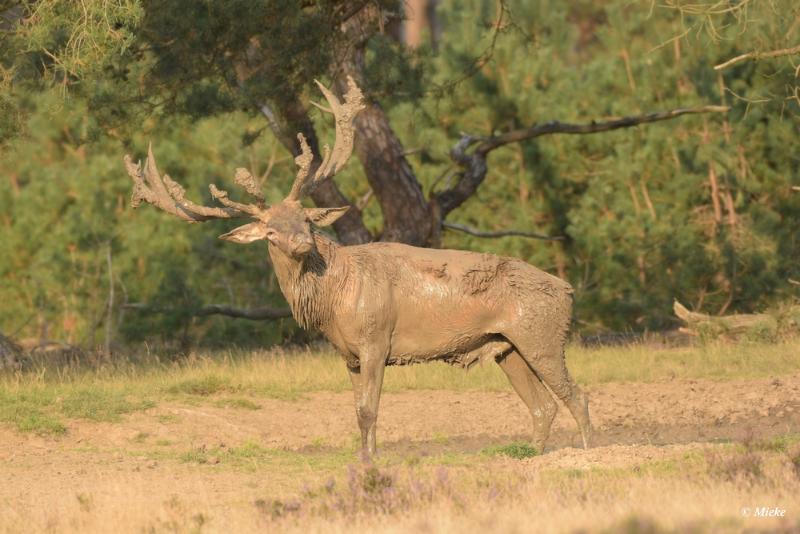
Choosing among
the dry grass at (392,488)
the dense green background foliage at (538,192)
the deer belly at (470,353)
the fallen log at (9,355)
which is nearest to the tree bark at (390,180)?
the dense green background foliage at (538,192)

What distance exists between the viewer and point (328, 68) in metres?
17.7

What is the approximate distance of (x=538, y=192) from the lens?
23641 mm

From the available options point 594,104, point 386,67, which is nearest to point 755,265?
→ point 594,104

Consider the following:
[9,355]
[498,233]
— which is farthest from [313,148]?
[9,355]

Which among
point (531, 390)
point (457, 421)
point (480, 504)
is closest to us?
point (480, 504)

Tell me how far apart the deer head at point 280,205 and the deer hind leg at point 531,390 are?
6.74 feet

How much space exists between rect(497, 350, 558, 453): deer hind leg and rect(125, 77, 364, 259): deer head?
6.74ft

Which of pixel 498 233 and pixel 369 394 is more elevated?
pixel 369 394

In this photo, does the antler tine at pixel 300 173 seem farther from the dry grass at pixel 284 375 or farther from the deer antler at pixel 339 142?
the dry grass at pixel 284 375

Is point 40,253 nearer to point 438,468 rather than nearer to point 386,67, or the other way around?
point 386,67

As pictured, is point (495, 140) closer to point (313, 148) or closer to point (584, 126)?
point (584, 126)

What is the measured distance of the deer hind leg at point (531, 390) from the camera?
11.9m

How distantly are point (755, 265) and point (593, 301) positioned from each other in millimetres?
2929

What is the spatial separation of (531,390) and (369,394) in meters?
1.63
